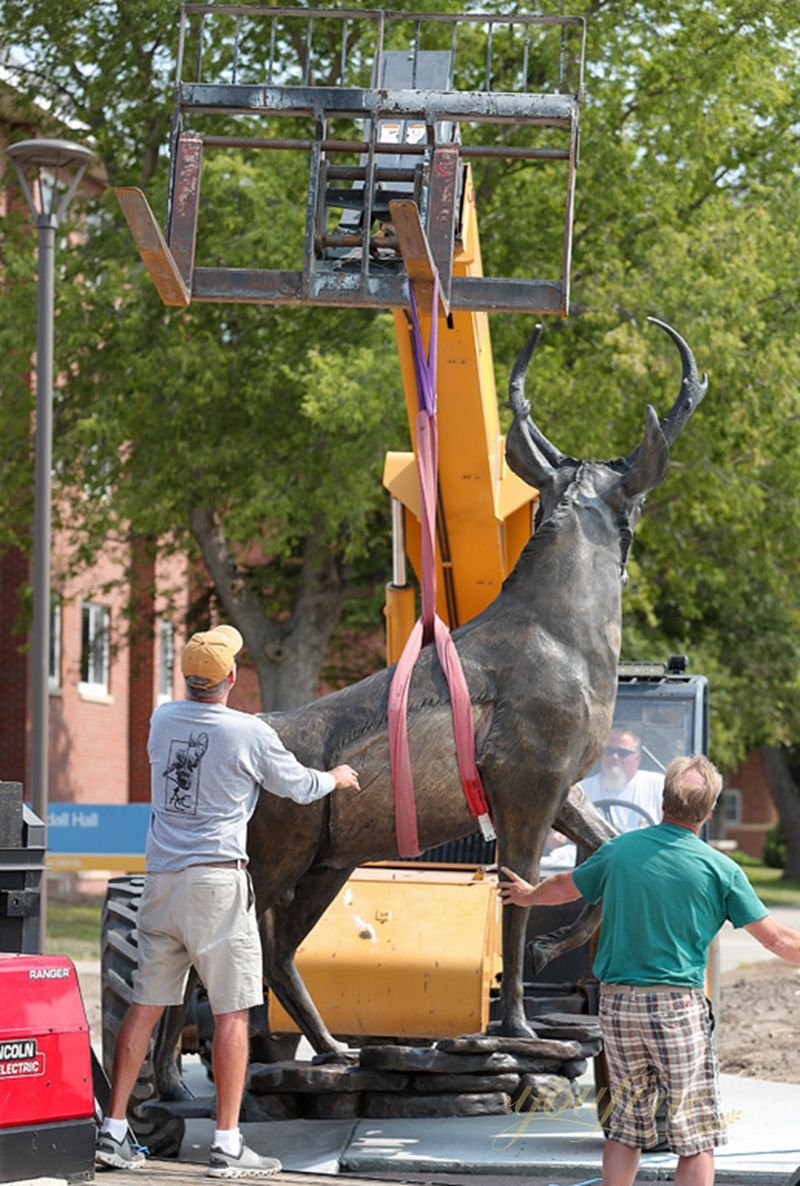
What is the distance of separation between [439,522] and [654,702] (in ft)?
6.77

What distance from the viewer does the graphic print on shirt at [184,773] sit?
6.89m

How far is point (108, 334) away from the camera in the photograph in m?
20.9

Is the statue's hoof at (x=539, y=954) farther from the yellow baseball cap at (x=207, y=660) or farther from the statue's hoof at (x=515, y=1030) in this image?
the yellow baseball cap at (x=207, y=660)

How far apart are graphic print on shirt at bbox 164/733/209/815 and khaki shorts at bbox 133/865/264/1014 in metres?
0.24

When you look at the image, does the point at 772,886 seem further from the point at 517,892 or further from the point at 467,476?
the point at 517,892

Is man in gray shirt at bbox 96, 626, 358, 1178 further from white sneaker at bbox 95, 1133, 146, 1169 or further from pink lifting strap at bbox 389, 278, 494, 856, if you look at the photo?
pink lifting strap at bbox 389, 278, 494, 856

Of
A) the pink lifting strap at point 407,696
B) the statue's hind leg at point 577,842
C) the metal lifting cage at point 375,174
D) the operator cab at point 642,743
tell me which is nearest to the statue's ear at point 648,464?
the metal lifting cage at point 375,174

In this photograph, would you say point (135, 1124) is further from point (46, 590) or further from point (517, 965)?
point (46, 590)

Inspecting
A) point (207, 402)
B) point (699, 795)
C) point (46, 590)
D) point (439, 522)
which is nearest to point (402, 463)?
point (439, 522)

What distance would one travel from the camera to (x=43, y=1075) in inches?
230

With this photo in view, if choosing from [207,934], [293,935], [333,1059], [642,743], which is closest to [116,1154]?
[207,934]

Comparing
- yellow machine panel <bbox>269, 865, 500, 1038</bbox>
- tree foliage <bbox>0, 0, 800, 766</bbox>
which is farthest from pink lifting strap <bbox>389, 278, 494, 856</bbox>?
tree foliage <bbox>0, 0, 800, 766</bbox>

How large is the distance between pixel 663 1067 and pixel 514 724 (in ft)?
7.35

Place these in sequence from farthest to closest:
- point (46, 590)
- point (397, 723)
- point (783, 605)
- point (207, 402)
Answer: point (783, 605)
point (207, 402)
point (46, 590)
point (397, 723)
